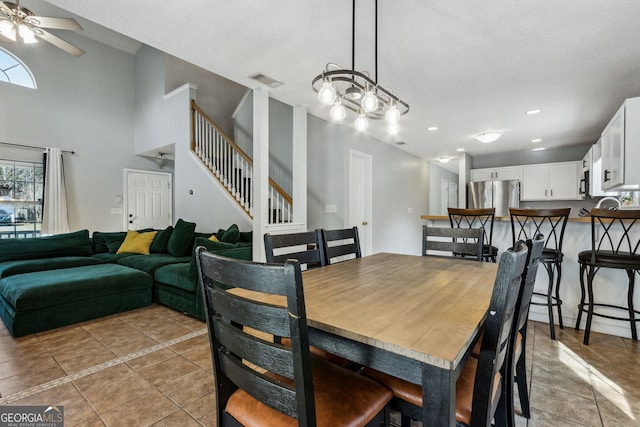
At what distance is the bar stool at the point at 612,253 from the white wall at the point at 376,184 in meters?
2.78

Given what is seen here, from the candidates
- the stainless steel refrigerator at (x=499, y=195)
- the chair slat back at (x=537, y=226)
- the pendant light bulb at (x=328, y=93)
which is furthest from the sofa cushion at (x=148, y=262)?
→ the stainless steel refrigerator at (x=499, y=195)

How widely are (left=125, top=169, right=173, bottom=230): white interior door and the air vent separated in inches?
197

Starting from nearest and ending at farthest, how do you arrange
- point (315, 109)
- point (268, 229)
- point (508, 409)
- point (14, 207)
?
point (508, 409)
point (268, 229)
point (315, 109)
point (14, 207)

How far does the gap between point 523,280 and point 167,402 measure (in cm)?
198

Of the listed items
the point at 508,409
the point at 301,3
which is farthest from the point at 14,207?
the point at 508,409

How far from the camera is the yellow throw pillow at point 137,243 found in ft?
15.5

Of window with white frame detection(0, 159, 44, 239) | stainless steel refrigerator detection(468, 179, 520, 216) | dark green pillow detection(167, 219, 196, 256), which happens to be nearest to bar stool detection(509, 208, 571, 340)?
stainless steel refrigerator detection(468, 179, 520, 216)

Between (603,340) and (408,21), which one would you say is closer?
(408,21)

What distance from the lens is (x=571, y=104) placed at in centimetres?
360

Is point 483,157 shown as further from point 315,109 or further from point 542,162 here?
point 315,109

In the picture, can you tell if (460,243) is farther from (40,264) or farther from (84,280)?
(40,264)

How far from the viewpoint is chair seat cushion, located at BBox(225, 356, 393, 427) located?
90 centimetres

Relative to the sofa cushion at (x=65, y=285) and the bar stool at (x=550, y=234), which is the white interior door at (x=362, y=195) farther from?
the sofa cushion at (x=65, y=285)

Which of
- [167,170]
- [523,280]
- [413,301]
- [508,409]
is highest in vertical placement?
[167,170]
